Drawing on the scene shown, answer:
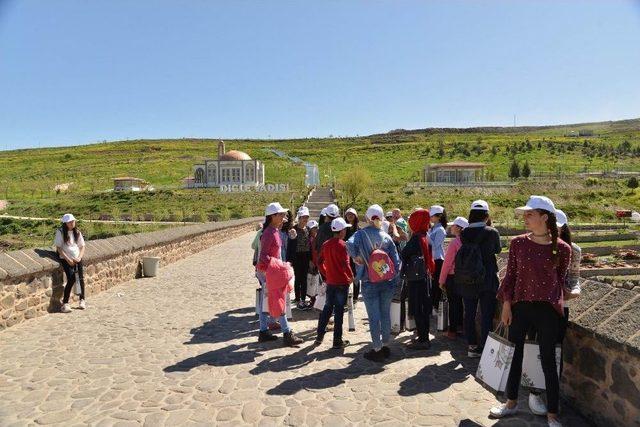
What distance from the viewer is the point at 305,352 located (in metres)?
5.99

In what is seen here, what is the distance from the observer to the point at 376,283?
5660 mm

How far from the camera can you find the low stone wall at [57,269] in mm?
6957

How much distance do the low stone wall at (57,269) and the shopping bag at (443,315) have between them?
5.70 metres

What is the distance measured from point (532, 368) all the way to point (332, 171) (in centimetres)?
9286

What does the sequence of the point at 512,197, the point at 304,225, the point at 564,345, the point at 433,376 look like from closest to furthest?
the point at 564,345
the point at 433,376
the point at 304,225
the point at 512,197

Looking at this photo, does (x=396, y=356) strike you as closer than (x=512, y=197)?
Yes

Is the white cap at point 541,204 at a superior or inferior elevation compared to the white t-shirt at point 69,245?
superior

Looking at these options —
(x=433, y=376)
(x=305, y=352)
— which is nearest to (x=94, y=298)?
(x=305, y=352)

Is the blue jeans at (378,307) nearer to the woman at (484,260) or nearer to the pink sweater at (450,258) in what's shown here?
the pink sweater at (450,258)

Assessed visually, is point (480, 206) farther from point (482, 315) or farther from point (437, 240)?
point (437, 240)

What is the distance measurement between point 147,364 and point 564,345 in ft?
13.7

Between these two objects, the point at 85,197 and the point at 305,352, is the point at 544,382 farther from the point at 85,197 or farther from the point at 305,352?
the point at 85,197

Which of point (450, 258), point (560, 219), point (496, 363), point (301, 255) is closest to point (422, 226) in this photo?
point (450, 258)

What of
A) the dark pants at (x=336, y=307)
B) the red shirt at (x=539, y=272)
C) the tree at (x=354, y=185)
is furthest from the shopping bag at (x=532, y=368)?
the tree at (x=354, y=185)
